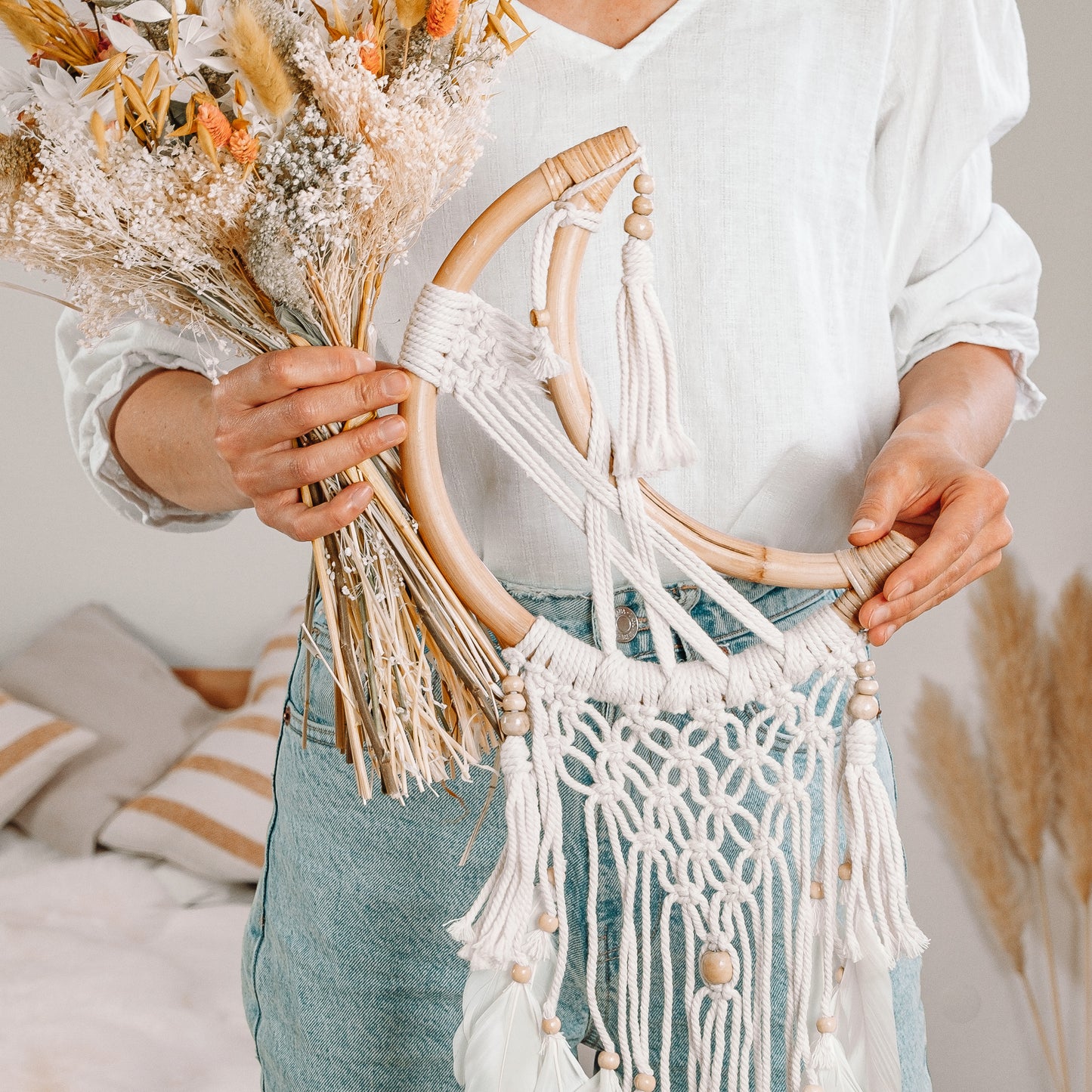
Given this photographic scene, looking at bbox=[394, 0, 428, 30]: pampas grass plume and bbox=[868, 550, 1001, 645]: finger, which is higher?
bbox=[394, 0, 428, 30]: pampas grass plume

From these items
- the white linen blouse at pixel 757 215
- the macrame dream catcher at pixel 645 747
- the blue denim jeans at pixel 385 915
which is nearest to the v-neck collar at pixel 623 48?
the white linen blouse at pixel 757 215

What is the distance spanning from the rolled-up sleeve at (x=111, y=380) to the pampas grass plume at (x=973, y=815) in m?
1.10

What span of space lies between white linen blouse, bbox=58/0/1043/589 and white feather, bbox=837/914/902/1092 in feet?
0.85

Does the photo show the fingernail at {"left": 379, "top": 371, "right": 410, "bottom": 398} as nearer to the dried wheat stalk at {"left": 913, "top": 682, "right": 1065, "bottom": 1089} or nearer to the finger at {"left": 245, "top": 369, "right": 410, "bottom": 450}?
the finger at {"left": 245, "top": 369, "right": 410, "bottom": 450}

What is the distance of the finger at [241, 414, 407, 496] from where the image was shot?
0.52 metres

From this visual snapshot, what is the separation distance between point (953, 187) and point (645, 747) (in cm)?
45

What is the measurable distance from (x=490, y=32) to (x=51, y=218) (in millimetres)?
→ 235

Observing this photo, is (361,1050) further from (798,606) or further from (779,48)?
(779,48)

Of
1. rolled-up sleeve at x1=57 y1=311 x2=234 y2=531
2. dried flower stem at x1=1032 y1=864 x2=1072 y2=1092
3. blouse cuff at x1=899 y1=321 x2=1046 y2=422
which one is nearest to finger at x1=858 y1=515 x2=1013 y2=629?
blouse cuff at x1=899 y1=321 x2=1046 y2=422

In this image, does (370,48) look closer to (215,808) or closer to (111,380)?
(111,380)

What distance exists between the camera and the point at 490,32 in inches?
20.0

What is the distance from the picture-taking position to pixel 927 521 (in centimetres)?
61

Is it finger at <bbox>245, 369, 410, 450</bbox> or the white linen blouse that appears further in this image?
the white linen blouse

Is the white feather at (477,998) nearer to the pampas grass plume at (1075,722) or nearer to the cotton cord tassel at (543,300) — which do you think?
the cotton cord tassel at (543,300)
